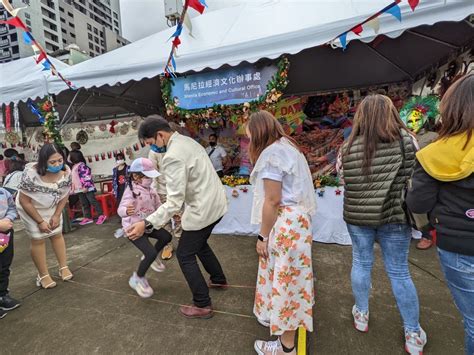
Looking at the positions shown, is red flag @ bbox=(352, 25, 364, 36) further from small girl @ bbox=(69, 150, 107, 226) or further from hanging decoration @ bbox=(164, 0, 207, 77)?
small girl @ bbox=(69, 150, 107, 226)

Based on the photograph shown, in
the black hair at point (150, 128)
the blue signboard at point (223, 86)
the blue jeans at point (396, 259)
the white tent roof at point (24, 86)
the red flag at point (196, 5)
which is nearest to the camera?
the blue jeans at point (396, 259)

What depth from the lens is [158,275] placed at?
320cm

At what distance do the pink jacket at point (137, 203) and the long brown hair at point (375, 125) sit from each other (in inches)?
82.2

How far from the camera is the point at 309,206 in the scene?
1803mm

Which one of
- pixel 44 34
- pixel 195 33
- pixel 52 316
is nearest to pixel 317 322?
pixel 52 316

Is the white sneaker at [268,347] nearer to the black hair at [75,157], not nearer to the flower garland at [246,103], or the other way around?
the flower garland at [246,103]

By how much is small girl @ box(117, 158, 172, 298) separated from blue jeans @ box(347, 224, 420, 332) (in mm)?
1863

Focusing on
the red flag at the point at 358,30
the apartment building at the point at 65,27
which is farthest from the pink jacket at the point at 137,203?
the apartment building at the point at 65,27

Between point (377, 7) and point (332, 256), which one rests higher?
point (377, 7)

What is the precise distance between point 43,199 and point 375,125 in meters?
3.20

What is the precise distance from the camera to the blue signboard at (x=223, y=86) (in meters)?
3.72

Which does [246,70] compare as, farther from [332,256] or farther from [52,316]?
[52,316]

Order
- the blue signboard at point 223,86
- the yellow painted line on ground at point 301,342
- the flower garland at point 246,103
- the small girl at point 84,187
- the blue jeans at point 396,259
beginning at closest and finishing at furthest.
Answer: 1. the blue jeans at point 396,259
2. the yellow painted line on ground at point 301,342
3. the flower garland at point 246,103
4. the blue signboard at point 223,86
5. the small girl at point 84,187

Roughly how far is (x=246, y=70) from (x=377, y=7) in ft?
5.48
